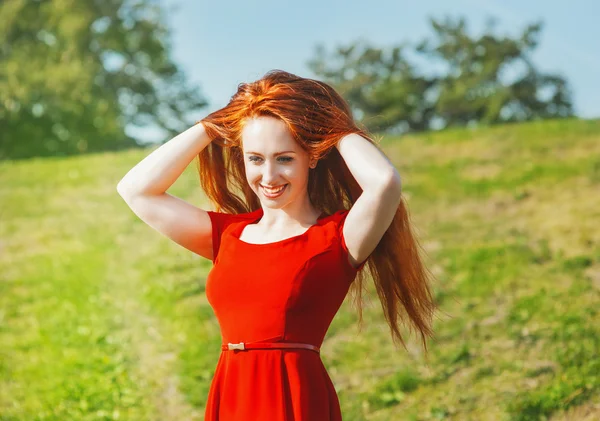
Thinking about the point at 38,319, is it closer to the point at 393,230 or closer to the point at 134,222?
the point at 134,222

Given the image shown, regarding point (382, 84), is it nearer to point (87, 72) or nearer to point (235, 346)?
point (87, 72)

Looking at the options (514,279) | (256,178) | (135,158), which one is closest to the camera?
(256,178)

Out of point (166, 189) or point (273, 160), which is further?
point (166, 189)

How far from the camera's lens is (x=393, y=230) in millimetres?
3242

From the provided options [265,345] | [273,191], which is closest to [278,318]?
[265,345]

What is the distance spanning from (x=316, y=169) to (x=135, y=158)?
1210 cm

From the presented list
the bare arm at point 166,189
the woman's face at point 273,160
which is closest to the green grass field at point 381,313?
the woman's face at point 273,160

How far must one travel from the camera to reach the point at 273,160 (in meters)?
3.13

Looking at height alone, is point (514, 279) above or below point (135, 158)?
below

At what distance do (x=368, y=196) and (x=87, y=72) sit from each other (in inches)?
1044

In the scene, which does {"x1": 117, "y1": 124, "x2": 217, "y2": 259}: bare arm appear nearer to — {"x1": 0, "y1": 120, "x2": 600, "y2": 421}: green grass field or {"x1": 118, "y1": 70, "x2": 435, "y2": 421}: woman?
{"x1": 118, "y1": 70, "x2": 435, "y2": 421}: woman

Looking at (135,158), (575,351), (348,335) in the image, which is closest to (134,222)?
(135,158)

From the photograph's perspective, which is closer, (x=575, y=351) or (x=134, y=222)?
(x=575, y=351)

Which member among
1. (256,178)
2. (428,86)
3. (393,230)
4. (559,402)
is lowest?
(559,402)
